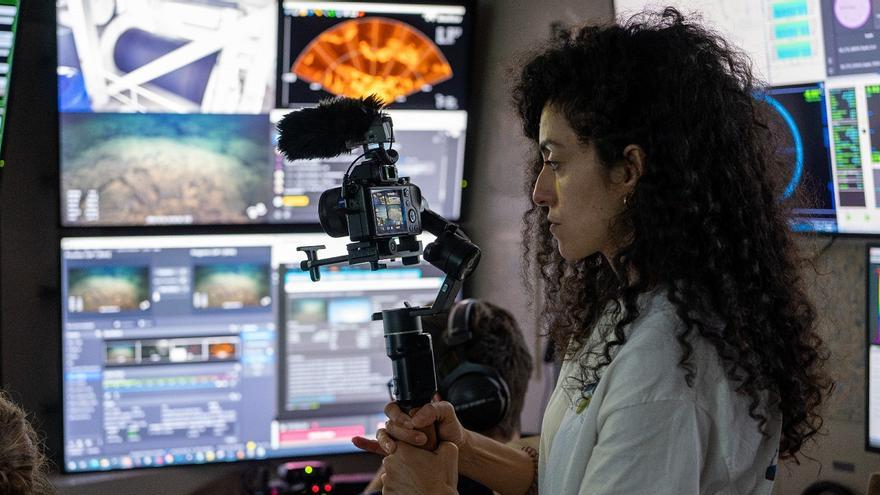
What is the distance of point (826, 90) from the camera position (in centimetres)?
192

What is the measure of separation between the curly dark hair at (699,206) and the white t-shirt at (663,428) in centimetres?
2

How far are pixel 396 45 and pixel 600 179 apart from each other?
1.69 metres

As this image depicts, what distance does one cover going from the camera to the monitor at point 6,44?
2.27 metres

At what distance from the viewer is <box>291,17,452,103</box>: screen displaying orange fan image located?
8.73 ft

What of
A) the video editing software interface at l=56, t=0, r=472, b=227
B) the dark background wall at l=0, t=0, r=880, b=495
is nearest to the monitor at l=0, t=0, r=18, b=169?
the dark background wall at l=0, t=0, r=880, b=495

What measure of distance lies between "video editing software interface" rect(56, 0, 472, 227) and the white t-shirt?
1.71 m

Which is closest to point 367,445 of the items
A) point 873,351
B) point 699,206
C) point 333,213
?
point 333,213

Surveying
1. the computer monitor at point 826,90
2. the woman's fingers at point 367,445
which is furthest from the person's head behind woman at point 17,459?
the computer monitor at point 826,90

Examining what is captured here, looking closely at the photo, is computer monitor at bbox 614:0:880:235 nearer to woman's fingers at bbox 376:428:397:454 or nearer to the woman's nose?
the woman's nose

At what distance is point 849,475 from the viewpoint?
1.98m

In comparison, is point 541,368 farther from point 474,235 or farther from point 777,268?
point 777,268

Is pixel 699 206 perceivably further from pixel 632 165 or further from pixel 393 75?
pixel 393 75

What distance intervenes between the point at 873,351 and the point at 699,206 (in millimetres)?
1016

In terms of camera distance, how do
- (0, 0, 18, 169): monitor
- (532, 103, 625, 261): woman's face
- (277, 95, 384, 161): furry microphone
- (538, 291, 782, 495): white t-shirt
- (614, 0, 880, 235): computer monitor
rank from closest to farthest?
(538, 291, 782, 495): white t-shirt, (532, 103, 625, 261): woman's face, (277, 95, 384, 161): furry microphone, (614, 0, 880, 235): computer monitor, (0, 0, 18, 169): monitor
